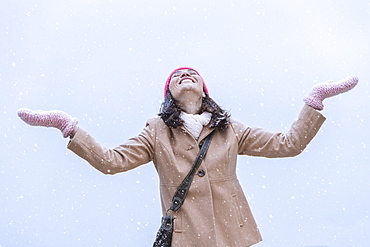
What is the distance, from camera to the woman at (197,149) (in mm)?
3783

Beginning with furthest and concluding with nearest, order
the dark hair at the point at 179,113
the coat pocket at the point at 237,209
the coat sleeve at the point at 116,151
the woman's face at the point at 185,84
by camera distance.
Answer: the woman's face at the point at 185,84 < the dark hair at the point at 179,113 < the coat pocket at the point at 237,209 < the coat sleeve at the point at 116,151

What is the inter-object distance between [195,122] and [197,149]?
0.22 metres

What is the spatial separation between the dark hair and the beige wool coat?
70 millimetres

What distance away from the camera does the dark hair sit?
13.3 ft

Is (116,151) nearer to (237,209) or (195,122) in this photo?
(195,122)

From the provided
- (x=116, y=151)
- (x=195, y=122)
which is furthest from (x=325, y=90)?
(x=116, y=151)

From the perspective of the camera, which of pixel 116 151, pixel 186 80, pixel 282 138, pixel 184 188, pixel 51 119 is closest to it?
pixel 51 119

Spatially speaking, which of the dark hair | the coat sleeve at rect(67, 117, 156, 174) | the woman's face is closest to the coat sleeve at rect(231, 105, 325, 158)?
the dark hair

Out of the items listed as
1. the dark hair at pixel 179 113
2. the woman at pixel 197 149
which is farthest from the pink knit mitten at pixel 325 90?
the dark hair at pixel 179 113

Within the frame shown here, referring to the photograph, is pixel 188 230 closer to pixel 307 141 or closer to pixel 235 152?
pixel 235 152

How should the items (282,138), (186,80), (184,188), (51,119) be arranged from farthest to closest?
(186,80) < (282,138) < (184,188) < (51,119)

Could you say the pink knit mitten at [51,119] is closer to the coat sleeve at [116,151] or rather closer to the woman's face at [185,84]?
the coat sleeve at [116,151]

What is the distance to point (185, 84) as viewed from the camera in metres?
4.17

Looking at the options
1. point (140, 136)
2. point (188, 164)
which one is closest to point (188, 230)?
point (188, 164)
